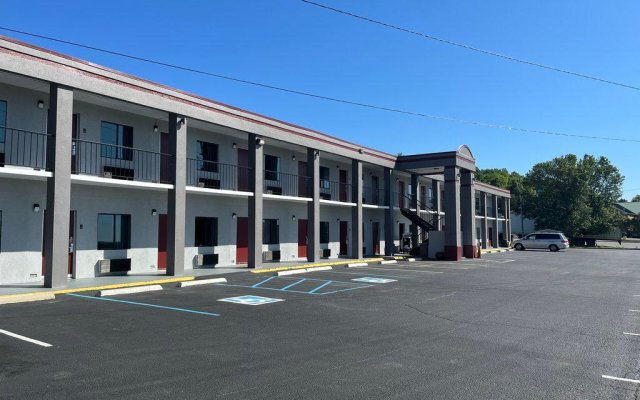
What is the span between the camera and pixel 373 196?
3212cm

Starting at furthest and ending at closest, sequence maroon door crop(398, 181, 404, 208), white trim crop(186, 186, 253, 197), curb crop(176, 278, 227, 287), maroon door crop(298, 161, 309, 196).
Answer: maroon door crop(398, 181, 404, 208), maroon door crop(298, 161, 309, 196), white trim crop(186, 186, 253, 197), curb crop(176, 278, 227, 287)

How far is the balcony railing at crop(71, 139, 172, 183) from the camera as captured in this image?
16.1 meters

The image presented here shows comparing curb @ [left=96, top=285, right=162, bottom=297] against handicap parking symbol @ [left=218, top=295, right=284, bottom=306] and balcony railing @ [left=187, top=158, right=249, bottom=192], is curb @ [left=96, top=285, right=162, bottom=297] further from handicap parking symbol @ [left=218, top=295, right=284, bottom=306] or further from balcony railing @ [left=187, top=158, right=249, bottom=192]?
balcony railing @ [left=187, top=158, right=249, bottom=192]

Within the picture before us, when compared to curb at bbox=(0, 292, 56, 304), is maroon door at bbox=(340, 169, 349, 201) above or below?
above

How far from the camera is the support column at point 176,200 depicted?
55.0 feet

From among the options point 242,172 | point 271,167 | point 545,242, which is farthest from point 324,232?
point 545,242

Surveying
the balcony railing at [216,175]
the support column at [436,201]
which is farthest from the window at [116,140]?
the support column at [436,201]

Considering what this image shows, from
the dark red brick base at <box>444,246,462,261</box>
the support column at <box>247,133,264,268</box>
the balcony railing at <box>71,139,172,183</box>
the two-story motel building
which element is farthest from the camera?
the dark red brick base at <box>444,246,462,261</box>

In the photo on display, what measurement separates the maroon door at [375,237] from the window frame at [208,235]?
13361mm

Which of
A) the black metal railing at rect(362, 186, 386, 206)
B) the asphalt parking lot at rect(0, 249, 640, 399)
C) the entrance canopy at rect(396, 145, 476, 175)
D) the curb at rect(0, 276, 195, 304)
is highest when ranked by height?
the entrance canopy at rect(396, 145, 476, 175)

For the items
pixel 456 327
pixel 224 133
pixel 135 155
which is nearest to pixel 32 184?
pixel 135 155

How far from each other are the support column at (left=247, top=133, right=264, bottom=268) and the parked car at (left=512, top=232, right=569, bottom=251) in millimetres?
35401

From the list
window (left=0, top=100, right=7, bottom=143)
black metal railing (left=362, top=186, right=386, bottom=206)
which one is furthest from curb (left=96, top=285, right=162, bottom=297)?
black metal railing (left=362, top=186, right=386, bottom=206)

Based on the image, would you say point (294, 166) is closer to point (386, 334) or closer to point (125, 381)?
point (386, 334)
